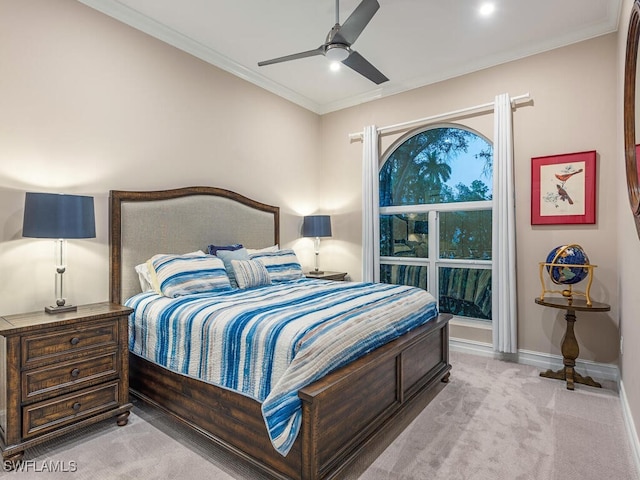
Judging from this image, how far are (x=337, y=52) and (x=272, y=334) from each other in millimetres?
2019

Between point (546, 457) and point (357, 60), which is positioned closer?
point (546, 457)

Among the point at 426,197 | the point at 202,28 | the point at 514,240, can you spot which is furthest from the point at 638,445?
the point at 202,28

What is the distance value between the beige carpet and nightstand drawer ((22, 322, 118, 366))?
22.1 inches

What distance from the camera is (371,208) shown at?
4660 mm

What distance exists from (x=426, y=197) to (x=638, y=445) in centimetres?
299

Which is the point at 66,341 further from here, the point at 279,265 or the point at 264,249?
the point at 264,249

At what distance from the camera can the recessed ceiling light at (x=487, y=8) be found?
3002 millimetres

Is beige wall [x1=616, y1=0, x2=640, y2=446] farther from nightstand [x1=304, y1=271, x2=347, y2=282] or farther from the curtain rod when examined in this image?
nightstand [x1=304, y1=271, x2=347, y2=282]

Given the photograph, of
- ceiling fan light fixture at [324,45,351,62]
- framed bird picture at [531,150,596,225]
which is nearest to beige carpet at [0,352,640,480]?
framed bird picture at [531,150,596,225]

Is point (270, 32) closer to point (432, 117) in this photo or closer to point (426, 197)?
point (432, 117)

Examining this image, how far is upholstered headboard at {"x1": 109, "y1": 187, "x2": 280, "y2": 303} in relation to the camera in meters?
3.06

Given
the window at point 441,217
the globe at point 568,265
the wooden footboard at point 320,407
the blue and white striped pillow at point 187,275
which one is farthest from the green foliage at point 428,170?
the blue and white striped pillow at point 187,275

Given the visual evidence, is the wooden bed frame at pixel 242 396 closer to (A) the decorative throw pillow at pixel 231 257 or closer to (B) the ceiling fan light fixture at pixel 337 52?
(A) the decorative throw pillow at pixel 231 257

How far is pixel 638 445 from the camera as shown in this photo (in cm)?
204
